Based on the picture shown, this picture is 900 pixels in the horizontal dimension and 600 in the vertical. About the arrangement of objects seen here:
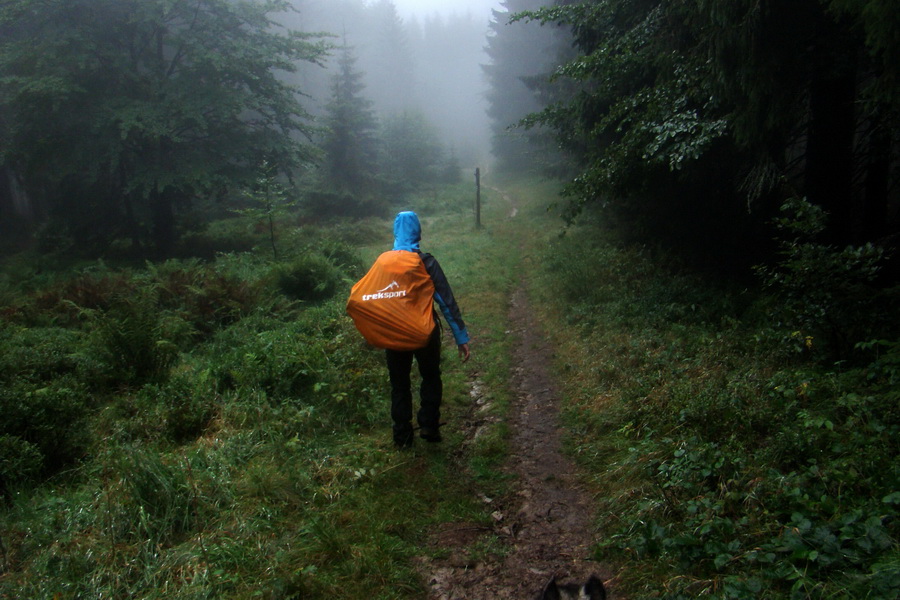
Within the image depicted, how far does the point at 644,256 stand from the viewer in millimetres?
10570

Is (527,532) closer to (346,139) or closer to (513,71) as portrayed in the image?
(346,139)

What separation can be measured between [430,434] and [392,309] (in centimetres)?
141

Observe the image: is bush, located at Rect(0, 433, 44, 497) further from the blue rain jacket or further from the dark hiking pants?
the blue rain jacket

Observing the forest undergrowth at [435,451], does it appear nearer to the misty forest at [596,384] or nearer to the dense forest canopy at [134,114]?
the misty forest at [596,384]

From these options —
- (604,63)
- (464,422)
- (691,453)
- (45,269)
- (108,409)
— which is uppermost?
(604,63)

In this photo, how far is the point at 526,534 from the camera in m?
3.81

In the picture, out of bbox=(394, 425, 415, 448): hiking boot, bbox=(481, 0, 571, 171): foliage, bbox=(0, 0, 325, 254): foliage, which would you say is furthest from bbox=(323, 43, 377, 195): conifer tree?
bbox=(394, 425, 415, 448): hiking boot

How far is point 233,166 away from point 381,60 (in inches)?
2129

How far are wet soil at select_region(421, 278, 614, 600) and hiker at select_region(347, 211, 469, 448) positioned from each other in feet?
3.35

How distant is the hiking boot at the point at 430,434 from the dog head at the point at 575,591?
2074 mm

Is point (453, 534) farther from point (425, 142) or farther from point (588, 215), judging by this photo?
point (425, 142)

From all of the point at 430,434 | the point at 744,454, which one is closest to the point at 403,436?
the point at 430,434

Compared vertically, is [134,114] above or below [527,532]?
above

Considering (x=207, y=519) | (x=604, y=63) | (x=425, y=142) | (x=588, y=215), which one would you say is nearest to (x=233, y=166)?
(x=588, y=215)
